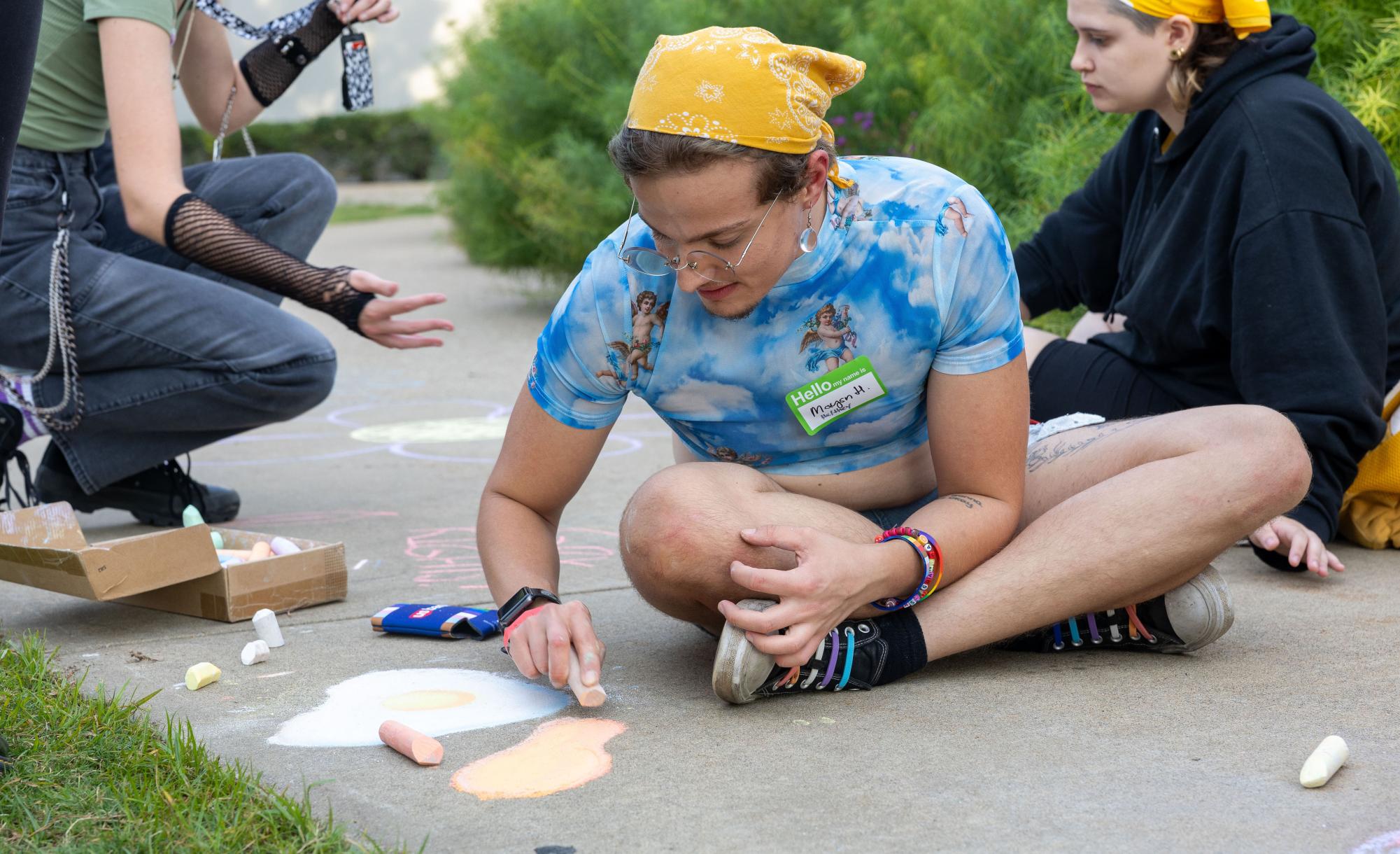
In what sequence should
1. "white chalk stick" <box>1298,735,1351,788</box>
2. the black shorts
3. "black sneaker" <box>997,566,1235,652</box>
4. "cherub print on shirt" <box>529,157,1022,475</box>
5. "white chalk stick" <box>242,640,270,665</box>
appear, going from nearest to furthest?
"white chalk stick" <box>1298,735,1351,788</box>
"cherub print on shirt" <box>529,157,1022,475</box>
"black sneaker" <box>997,566,1235,652</box>
"white chalk stick" <box>242,640,270,665</box>
the black shorts

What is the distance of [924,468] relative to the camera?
7.37 ft

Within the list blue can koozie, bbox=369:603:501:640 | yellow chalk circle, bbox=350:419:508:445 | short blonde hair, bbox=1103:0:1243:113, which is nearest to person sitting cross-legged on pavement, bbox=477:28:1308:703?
blue can koozie, bbox=369:603:501:640

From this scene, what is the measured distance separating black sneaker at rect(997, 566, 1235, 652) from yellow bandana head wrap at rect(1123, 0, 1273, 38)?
3.92 ft

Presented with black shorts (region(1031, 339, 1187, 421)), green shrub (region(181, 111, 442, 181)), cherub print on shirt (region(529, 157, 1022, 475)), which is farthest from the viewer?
green shrub (region(181, 111, 442, 181))

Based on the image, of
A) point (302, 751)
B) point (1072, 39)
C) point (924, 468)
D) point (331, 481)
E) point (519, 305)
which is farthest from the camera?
point (519, 305)

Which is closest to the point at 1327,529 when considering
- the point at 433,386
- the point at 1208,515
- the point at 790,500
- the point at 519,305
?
the point at 1208,515

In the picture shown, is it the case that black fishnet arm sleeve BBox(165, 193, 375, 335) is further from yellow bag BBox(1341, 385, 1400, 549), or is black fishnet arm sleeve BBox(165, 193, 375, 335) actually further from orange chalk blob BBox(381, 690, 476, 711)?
yellow bag BBox(1341, 385, 1400, 549)

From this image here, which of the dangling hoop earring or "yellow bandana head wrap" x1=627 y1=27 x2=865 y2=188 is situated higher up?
"yellow bandana head wrap" x1=627 y1=27 x2=865 y2=188

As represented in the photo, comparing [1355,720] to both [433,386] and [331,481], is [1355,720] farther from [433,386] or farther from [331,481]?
[433,386]

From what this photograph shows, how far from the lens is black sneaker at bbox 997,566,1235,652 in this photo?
2.14 metres

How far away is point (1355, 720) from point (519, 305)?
675cm

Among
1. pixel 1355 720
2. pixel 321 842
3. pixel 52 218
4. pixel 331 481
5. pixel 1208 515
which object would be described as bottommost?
pixel 331 481

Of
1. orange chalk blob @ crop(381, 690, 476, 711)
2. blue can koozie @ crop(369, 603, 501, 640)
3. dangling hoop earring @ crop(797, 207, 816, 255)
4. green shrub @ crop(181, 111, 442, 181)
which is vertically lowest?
green shrub @ crop(181, 111, 442, 181)

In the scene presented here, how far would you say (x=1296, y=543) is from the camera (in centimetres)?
259
